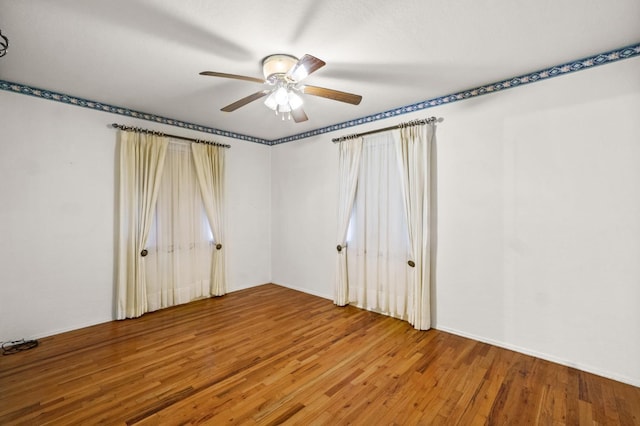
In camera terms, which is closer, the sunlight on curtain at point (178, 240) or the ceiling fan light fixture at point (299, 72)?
the ceiling fan light fixture at point (299, 72)

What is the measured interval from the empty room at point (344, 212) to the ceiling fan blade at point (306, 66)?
0.02m

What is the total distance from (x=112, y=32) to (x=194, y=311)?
10.8 feet

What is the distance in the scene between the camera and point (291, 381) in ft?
7.72

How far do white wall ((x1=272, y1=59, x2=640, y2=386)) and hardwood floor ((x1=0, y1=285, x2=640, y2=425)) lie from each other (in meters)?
0.29

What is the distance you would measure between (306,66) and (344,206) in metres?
2.45

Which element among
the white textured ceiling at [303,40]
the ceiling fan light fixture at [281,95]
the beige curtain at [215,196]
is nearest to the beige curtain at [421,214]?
the white textured ceiling at [303,40]

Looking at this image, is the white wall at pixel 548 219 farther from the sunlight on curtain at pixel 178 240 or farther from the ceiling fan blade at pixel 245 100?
the sunlight on curtain at pixel 178 240

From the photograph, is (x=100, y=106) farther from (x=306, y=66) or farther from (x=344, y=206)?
(x=344, y=206)

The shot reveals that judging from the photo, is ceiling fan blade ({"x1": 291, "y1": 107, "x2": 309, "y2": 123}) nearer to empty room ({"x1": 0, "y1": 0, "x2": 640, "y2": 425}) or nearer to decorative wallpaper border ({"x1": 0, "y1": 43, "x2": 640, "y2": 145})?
empty room ({"x1": 0, "y1": 0, "x2": 640, "y2": 425})

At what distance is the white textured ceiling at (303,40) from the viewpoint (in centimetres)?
186

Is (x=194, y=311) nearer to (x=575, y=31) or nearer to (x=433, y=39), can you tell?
(x=433, y=39)

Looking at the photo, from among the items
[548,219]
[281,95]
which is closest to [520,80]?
[548,219]

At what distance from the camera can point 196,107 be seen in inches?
144

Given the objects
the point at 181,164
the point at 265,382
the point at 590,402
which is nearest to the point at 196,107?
the point at 181,164
